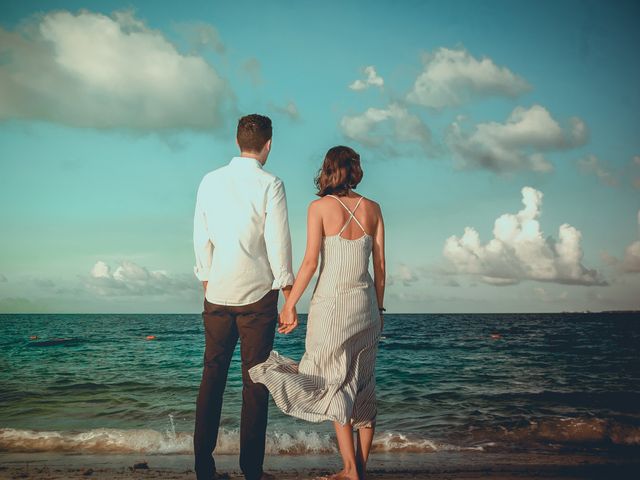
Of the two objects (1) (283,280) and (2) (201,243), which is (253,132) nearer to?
(2) (201,243)

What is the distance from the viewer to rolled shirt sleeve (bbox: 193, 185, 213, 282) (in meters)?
3.67

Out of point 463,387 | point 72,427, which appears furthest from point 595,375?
point 72,427

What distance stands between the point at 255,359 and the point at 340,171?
4.75ft

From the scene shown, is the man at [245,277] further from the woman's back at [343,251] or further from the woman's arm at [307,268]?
the woman's back at [343,251]

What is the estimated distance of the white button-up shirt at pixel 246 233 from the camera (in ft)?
11.2

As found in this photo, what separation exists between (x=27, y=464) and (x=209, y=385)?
334cm

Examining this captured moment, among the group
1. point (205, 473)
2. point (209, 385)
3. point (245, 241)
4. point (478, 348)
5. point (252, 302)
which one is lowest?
point (478, 348)

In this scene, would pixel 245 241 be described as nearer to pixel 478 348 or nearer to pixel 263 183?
pixel 263 183

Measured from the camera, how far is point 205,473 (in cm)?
365

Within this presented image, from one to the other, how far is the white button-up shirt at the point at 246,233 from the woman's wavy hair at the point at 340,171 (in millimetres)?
336

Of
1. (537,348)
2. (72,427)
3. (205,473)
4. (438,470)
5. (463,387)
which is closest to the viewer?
(205,473)

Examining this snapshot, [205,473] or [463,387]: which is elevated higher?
[205,473]

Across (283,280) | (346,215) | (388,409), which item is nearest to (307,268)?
(283,280)

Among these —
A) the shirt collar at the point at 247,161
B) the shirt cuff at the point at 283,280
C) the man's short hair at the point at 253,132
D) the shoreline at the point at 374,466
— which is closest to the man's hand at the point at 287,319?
the shirt cuff at the point at 283,280
